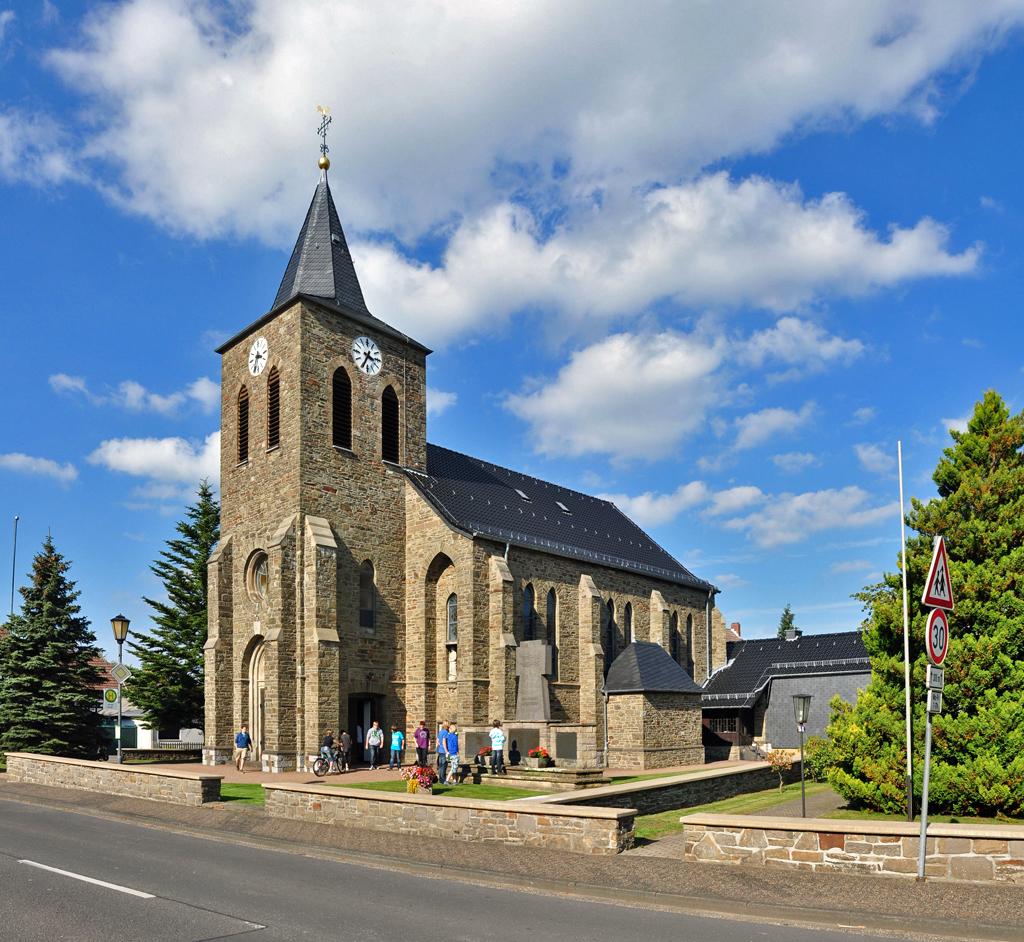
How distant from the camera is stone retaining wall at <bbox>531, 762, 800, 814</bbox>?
17797 millimetres

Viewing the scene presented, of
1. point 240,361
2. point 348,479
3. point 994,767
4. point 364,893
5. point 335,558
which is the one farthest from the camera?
point 240,361

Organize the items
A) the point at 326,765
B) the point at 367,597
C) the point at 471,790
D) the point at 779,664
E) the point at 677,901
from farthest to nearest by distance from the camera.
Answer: the point at 779,664
the point at 367,597
the point at 326,765
the point at 471,790
the point at 677,901

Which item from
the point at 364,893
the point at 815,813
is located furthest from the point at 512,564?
the point at 364,893

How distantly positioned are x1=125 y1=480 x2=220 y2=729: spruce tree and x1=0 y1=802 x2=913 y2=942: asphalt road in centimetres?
3119

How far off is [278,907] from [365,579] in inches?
858

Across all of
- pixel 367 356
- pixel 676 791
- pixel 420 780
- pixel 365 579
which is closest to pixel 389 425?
pixel 367 356

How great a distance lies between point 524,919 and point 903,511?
11628mm

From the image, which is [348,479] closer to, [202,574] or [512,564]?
[512,564]

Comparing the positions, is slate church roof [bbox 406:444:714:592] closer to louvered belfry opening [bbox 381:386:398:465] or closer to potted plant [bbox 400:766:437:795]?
louvered belfry opening [bbox 381:386:398:465]

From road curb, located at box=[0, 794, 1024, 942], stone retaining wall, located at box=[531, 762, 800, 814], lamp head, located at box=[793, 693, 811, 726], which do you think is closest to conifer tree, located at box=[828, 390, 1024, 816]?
lamp head, located at box=[793, 693, 811, 726]

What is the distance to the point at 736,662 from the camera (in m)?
44.6

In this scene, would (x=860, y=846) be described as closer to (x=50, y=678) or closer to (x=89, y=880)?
(x=89, y=880)

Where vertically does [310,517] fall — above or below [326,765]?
above

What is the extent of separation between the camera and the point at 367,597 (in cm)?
3095
